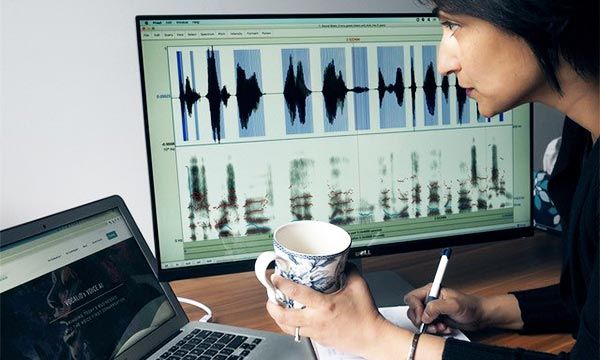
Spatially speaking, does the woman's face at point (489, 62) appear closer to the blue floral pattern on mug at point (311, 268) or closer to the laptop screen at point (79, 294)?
the blue floral pattern on mug at point (311, 268)

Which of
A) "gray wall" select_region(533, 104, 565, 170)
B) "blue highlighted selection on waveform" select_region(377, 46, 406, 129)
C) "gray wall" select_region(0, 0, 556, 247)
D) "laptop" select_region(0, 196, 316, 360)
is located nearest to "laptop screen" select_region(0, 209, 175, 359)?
"laptop" select_region(0, 196, 316, 360)

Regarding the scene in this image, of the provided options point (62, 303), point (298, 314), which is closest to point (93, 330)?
point (62, 303)

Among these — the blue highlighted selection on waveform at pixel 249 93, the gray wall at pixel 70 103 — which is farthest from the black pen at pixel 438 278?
the gray wall at pixel 70 103

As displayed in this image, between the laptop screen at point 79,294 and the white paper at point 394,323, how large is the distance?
216mm

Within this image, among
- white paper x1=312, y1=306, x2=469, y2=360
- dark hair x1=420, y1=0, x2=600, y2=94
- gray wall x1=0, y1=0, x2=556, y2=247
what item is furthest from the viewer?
gray wall x1=0, y1=0, x2=556, y2=247

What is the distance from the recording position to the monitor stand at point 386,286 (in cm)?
92

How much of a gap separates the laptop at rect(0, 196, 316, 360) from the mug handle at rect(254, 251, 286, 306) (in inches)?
3.5

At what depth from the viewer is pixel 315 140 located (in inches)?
34.6

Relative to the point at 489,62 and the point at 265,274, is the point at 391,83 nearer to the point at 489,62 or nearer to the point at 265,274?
the point at 489,62

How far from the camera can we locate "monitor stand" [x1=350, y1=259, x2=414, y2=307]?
3.01 ft

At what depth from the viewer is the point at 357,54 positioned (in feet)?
2.89

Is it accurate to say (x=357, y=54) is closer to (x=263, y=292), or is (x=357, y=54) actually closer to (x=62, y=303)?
(x=263, y=292)

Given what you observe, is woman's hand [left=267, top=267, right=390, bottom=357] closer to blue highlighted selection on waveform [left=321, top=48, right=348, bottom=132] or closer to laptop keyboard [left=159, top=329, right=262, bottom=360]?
laptop keyboard [left=159, top=329, right=262, bottom=360]

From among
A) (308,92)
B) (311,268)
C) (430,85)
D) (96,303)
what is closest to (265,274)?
(311,268)
